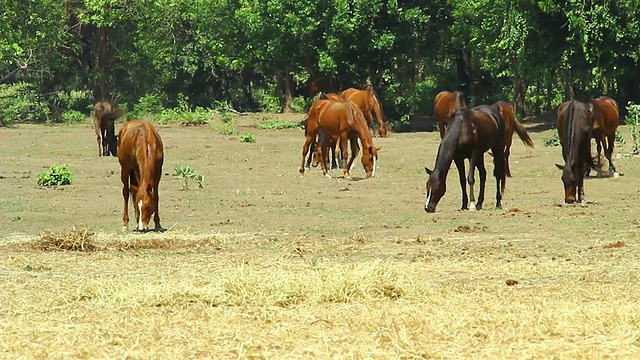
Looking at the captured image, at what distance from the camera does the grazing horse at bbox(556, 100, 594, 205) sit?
18.7 m

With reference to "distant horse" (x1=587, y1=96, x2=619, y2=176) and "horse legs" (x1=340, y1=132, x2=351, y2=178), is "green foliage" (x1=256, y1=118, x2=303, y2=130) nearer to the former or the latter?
"horse legs" (x1=340, y1=132, x2=351, y2=178)

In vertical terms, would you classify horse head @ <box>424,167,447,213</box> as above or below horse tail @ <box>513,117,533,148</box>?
below

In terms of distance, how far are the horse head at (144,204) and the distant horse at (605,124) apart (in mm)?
10637

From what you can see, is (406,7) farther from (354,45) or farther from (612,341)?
(612,341)

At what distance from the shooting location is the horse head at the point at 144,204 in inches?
610

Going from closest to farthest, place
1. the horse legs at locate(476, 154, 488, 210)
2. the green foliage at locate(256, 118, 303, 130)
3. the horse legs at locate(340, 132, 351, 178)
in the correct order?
the horse legs at locate(476, 154, 488, 210) < the horse legs at locate(340, 132, 351, 178) < the green foliage at locate(256, 118, 303, 130)

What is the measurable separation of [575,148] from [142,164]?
7.17 meters

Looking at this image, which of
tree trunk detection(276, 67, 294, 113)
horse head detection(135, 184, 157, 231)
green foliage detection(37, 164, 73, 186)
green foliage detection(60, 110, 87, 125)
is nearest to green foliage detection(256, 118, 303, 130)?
tree trunk detection(276, 67, 294, 113)

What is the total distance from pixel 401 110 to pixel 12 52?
16523 mm

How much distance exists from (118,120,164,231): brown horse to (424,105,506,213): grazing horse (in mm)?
4375

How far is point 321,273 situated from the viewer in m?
10.3

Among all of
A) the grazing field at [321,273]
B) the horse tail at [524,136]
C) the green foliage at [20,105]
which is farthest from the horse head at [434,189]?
the green foliage at [20,105]

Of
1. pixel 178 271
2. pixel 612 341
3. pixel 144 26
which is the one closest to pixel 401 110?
pixel 144 26

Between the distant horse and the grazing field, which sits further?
the distant horse
